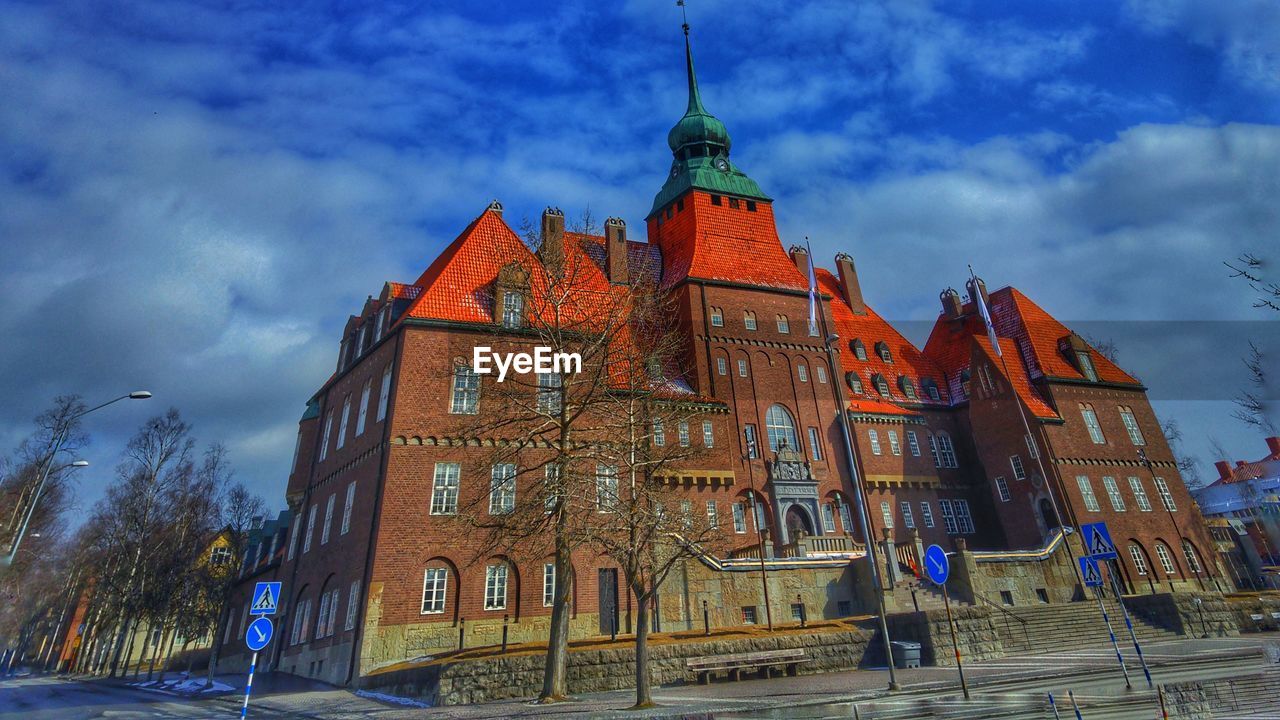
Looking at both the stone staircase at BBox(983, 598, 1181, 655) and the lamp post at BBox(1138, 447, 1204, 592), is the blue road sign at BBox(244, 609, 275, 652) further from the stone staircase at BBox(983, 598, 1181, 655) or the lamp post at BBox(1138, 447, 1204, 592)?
the lamp post at BBox(1138, 447, 1204, 592)

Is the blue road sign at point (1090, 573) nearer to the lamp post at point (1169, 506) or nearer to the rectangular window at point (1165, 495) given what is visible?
the lamp post at point (1169, 506)

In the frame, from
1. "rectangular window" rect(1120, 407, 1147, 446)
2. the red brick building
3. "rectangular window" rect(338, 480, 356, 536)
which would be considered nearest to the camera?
the red brick building

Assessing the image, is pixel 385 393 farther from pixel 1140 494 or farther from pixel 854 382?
pixel 1140 494

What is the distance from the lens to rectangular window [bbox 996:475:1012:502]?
136ft

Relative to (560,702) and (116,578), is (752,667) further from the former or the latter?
(116,578)

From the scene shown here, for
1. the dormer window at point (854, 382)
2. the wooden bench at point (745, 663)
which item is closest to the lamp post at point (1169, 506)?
the dormer window at point (854, 382)

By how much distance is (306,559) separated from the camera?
31953 millimetres

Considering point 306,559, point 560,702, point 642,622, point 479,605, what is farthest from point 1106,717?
point 306,559

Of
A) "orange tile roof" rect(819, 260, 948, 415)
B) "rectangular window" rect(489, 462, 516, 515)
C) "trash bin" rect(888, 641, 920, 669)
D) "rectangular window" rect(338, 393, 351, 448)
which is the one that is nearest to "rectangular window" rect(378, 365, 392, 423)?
"rectangular window" rect(338, 393, 351, 448)

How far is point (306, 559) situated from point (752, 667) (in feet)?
71.3

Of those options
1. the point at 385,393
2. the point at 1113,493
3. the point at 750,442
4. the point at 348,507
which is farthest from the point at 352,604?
the point at 1113,493

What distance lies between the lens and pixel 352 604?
25.7 metres

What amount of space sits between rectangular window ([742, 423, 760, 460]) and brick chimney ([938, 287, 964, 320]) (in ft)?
75.2

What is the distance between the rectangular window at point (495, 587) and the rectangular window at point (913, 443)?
91.0ft
